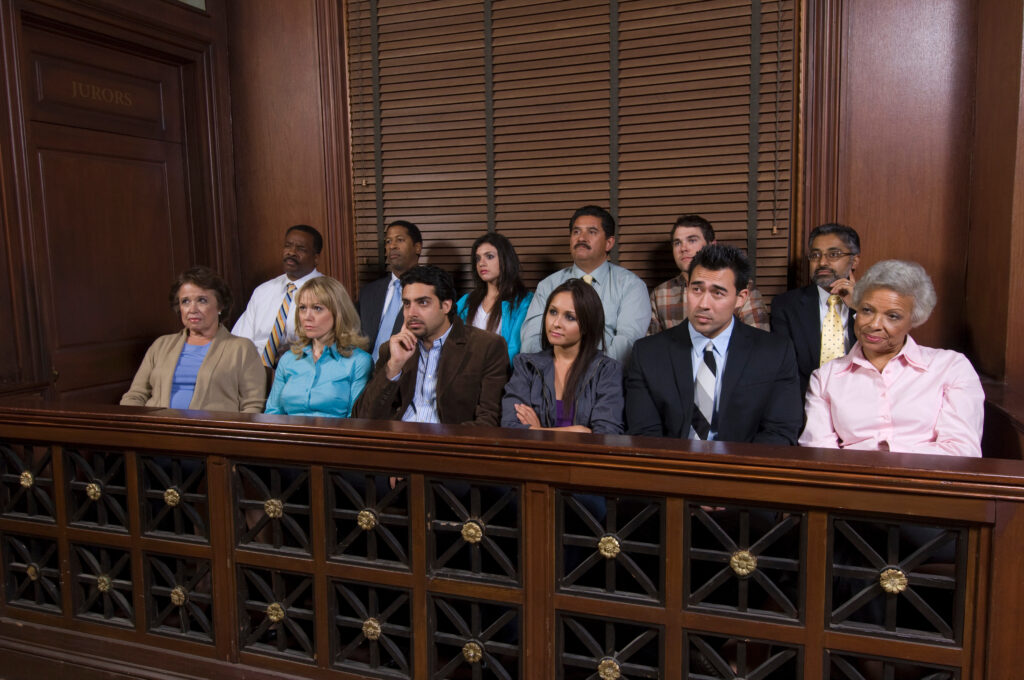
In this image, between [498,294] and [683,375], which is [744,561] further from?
[498,294]

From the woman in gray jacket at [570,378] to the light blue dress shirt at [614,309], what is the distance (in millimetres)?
524

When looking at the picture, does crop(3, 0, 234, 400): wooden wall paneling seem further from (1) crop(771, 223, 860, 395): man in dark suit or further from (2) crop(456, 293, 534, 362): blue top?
(1) crop(771, 223, 860, 395): man in dark suit

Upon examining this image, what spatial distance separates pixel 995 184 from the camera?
2.81 meters

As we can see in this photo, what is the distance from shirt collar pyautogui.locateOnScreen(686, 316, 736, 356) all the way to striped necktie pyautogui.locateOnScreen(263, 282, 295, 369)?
2096 mm

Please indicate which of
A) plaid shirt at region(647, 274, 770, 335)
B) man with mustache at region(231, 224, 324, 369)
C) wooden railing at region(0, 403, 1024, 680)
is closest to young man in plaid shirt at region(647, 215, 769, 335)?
plaid shirt at region(647, 274, 770, 335)

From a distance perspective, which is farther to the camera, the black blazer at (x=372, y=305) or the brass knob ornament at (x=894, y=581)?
the black blazer at (x=372, y=305)

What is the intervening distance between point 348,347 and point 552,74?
5.93ft

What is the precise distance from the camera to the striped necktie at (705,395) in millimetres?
2311

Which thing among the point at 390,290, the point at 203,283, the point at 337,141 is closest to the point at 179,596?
the point at 203,283

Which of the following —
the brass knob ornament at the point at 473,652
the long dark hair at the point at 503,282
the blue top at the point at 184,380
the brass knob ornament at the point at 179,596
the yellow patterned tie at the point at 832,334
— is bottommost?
the brass knob ornament at the point at 473,652

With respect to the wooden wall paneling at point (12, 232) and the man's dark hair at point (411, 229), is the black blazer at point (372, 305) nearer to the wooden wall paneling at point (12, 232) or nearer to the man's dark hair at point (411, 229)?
the man's dark hair at point (411, 229)

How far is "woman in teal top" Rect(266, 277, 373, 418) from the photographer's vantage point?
9.22 ft

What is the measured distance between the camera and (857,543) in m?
1.41

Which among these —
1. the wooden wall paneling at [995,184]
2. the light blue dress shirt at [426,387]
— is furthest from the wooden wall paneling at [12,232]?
the wooden wall paneling at [995,184]
